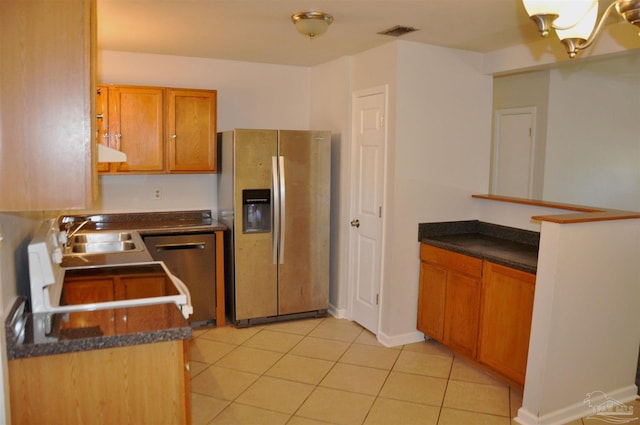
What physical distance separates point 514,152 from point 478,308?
9.15ft

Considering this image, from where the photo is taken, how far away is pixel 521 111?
5.43 metres

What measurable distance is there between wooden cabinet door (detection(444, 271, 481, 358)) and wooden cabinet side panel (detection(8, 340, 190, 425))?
2.18 metres

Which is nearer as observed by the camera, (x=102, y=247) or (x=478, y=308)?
(x=478, y=308)

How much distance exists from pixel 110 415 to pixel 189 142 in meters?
2.81

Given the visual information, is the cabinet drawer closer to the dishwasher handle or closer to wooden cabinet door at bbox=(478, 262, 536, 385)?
wooden cabinet door at bbox=(478, 262, 536, 385)

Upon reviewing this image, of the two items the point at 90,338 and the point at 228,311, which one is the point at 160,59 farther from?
the point at 90,338

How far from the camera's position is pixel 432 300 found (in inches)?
149

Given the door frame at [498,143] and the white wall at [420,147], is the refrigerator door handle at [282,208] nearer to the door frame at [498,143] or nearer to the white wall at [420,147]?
the white wall at [420,147]

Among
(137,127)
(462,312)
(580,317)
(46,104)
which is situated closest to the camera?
(46,104)

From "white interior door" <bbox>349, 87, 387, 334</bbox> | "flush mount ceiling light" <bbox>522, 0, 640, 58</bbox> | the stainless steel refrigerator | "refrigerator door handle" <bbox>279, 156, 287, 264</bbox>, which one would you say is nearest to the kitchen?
"white interior door" <bbox>349, 87, 387, 334</bbox>

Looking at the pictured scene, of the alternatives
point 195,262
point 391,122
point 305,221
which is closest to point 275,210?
point 305,221

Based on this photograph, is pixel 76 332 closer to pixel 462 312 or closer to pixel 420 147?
pixel 462 312

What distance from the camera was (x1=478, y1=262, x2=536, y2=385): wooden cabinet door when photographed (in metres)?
2.97

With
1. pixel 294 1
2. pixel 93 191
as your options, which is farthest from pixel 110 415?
pixel 294 1
